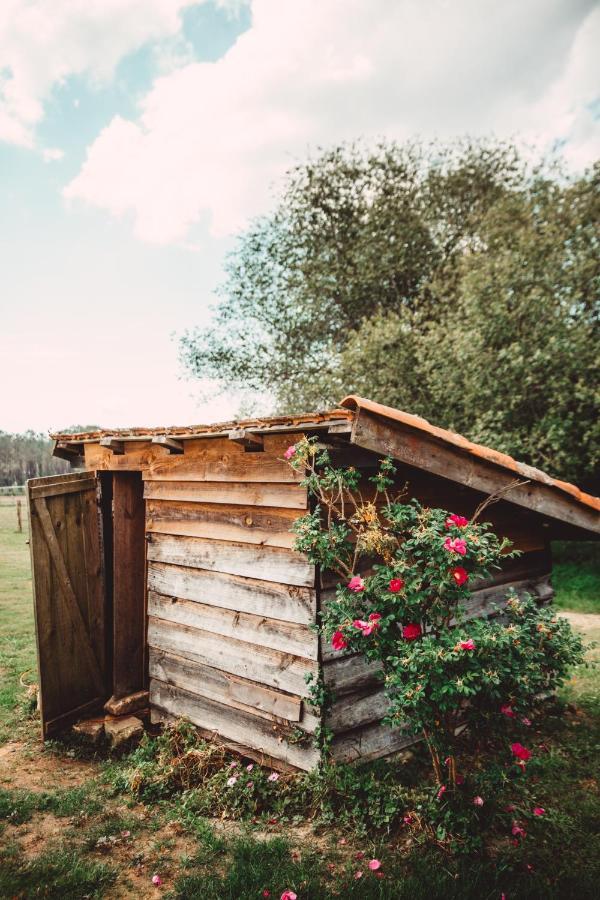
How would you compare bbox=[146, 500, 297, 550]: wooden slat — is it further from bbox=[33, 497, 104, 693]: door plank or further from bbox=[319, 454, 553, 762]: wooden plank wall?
bbox=[33, 497, 104, 693]: door plank

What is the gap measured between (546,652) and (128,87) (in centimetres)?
1431

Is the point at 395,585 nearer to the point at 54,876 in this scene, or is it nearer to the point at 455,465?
the point at 455,465

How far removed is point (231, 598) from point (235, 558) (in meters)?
0.35

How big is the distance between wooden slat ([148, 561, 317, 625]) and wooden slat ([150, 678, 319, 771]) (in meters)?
0.90

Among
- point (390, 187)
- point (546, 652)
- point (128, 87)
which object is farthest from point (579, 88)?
point (546, 652)

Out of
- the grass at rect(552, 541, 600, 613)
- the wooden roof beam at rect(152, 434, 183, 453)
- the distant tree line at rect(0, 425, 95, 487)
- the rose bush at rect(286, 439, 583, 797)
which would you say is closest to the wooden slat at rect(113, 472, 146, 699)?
the wooden roof beam at rect(152, 434, 183, 453)

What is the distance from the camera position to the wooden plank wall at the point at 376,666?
353cm

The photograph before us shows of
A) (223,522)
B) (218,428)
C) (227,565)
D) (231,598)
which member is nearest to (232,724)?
(231,598)

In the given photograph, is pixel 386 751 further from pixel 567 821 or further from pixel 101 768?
pixel 101 768

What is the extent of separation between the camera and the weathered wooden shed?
349 centimetres

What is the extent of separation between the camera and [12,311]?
1011 inches

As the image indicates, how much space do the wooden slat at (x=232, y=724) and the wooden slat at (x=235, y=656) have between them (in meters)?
0.35

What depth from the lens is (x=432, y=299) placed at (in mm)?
15141

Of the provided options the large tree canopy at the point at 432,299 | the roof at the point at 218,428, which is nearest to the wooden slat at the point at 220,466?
the roof at the point at 218,428
